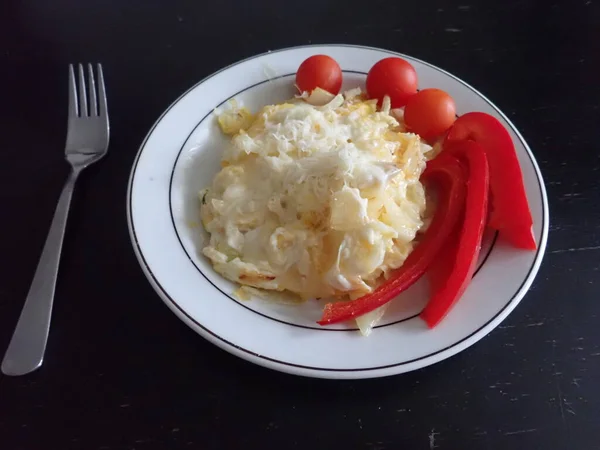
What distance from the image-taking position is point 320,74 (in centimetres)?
175

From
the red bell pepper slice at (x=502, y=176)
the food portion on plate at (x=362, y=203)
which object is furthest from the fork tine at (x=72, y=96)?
the red bell pepper slice at (x=502, y=176)

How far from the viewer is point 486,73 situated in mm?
2100

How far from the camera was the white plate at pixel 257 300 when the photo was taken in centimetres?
121

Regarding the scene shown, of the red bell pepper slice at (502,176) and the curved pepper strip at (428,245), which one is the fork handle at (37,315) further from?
the red bell pepper slice at (502,176)

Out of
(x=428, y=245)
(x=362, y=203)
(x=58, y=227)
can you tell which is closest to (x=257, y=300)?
(x=362, y=203)

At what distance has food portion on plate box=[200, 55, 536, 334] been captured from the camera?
138cm

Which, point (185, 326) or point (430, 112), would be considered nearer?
point (185, 326)

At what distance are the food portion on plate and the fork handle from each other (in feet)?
1.37

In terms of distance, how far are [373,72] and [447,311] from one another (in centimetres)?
87

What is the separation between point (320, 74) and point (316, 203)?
0.53m

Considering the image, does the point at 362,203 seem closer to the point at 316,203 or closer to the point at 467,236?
the point at 316,203

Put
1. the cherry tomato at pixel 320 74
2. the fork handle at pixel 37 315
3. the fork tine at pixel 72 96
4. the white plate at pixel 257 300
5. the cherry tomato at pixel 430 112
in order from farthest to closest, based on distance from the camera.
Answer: the fork tine at pixel 72 96, the cherry tomato at pixel 320 74, the cherry tomato at pixel 430 112, the fork handle at pixel 37 315, the white plate at pixel 257 300

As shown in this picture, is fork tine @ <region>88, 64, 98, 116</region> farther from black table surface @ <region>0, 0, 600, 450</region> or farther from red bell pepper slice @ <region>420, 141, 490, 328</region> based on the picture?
red bell pepper slice @ <region>420, 141, 490, 328</region>

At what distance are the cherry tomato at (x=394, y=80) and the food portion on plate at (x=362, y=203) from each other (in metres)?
0.06
